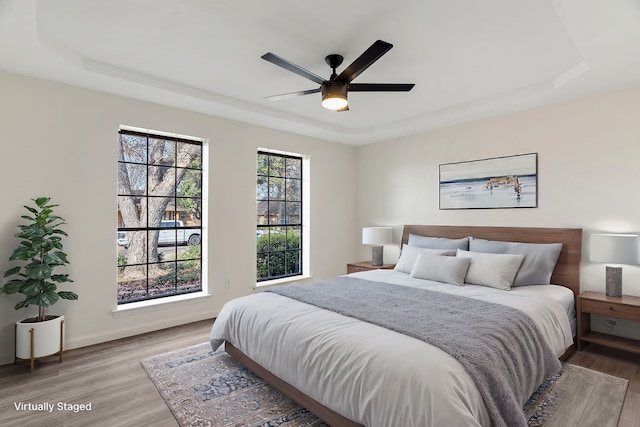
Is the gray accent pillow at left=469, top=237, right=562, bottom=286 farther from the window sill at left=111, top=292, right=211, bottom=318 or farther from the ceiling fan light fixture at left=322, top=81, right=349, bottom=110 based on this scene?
the window sill at left=111, top=292, right=211, bottom=318

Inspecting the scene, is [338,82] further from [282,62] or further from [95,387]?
[95,387]

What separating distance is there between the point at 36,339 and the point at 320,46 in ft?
10.8

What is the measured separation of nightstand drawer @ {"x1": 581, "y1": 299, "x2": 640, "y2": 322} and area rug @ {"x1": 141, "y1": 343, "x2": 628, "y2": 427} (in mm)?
559

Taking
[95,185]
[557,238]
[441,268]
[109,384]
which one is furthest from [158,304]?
[557,238]

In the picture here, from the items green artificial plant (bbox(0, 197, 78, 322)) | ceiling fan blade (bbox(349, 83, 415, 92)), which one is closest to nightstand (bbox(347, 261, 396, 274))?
ceiling fan blade (bbox(349, 83, 415, 92))

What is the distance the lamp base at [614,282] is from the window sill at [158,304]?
418 cm

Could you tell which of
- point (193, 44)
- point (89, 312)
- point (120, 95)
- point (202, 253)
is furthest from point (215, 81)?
point (89, 312)

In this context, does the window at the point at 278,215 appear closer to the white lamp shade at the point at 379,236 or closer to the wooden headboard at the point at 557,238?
the white lamp shade at the point at 379,236

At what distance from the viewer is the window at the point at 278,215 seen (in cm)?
486

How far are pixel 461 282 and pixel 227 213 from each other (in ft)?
9.30

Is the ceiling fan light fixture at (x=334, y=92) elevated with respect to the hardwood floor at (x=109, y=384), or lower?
elevated

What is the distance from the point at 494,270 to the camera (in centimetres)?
336

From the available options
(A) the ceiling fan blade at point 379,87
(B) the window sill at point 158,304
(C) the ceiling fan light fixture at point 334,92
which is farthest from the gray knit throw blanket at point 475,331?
(A) the ceiling fan blade at point 379,87

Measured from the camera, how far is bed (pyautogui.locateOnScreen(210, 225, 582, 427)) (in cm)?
159
